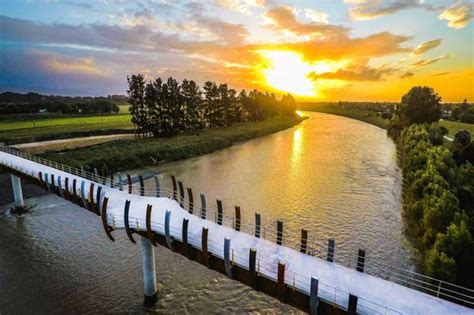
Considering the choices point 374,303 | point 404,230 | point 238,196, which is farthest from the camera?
point 238,196

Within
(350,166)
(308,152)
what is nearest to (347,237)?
(350,166)

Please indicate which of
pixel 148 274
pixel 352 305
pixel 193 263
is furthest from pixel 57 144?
pixel 352 305

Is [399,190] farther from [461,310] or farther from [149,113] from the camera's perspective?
[149,113]

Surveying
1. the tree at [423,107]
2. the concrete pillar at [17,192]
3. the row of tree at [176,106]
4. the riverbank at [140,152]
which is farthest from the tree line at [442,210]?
the row of tree at [176,106]

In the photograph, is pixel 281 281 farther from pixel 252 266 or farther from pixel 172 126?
pixel 172 126

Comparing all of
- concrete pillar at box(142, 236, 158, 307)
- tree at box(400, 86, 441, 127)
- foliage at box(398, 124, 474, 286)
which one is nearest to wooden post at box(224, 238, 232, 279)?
concrete pillar at box(142, 236, 158, 307)

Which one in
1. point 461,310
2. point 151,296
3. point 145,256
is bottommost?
point 151,296

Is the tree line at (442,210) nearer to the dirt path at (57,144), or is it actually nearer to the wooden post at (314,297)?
the wooden post at (314,297)
